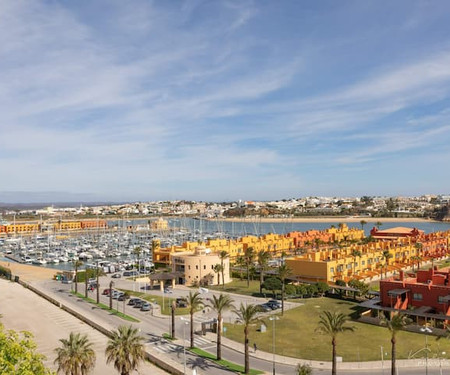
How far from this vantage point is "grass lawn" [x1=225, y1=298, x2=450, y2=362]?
4225cm

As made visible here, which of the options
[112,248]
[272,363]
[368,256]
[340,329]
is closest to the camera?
[340,329]

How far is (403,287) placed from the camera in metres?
54.4

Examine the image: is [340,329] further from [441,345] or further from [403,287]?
[403,287]

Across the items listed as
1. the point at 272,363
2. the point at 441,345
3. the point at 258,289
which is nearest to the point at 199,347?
the point at 272,363

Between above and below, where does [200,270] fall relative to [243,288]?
above

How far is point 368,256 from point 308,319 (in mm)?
38417

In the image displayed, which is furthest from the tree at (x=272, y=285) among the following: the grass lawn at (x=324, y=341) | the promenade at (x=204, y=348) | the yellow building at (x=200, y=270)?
the promenade at (x=204, y=348)

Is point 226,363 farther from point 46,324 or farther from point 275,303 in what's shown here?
point 46,324

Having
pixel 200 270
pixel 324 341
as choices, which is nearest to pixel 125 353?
pixel 324 341

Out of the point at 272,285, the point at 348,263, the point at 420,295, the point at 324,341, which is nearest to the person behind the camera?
the point at 324,341

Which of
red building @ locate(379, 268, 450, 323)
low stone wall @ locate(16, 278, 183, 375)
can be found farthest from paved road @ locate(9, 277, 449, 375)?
red building @ locate(379, 268, 450, 323)

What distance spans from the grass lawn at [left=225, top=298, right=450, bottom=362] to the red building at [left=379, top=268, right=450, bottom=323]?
15.0 ft

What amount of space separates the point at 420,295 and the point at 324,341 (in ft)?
50.7

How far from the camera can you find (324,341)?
4644cm
